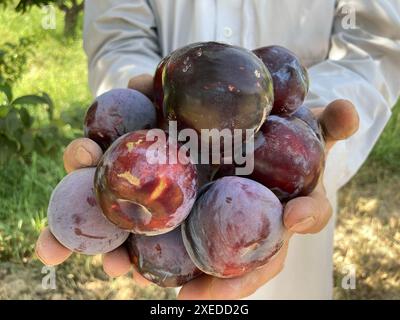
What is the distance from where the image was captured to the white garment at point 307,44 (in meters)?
1.21

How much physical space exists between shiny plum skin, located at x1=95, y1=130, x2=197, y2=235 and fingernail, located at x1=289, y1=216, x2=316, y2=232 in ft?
0.43

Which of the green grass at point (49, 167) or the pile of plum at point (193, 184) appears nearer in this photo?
the pile of plum at point (193, 184)

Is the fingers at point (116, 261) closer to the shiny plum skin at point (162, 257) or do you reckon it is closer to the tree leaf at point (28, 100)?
the shiny plum skin at point (162, 257)

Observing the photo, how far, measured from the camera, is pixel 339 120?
877 millimetres

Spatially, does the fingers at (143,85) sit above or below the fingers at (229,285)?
above

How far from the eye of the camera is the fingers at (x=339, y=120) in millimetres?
869

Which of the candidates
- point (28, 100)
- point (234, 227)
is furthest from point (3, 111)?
point (234, 227)

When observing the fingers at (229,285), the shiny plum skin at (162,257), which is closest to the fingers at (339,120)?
the fingers at (229,285)

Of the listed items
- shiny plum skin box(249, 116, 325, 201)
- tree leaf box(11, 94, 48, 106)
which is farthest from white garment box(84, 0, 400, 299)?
shiny plum skin box(249, 116, 325, 201)

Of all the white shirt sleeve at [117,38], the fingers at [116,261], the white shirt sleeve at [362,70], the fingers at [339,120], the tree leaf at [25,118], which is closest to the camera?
the fingers at [116,261]

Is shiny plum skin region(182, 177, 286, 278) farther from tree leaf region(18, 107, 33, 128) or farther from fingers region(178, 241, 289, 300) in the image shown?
tree leaf region(18, 107, 33, 128)

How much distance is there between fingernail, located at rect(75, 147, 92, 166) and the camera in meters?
0.71

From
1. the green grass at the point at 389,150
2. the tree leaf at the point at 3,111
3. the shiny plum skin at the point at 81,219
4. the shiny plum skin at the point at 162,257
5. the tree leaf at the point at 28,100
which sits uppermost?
the shiny plum skin at the point at 81,219

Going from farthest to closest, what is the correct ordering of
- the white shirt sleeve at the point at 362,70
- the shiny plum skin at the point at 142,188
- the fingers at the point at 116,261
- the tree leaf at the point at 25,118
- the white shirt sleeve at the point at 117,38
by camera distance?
1. the tree leaf at the point at 25,118
2. the white shirt sleeve at the point at 117,38
3. the white shirt sleeve at the point at 362,70
4. the fingers at the point at 116,261
5. the shiny plum skin at the point at 142,188
